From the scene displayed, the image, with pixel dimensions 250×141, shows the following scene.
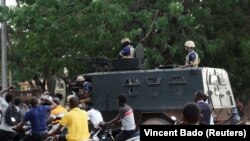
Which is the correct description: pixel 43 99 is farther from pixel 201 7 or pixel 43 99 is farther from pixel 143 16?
pixel 201 7

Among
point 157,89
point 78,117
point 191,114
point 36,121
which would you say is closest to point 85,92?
point 157,89

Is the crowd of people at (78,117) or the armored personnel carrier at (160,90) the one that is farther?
the armored personnel carrier at (160,90)

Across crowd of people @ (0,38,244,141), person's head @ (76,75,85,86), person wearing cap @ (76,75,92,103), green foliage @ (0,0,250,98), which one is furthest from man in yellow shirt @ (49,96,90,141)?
green foliage @ (0,0,250,98)

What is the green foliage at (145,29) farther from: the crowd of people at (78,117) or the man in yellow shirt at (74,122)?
the man in yellow shirt at (74,122)

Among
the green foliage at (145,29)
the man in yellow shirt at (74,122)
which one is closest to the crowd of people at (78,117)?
the man in yellow shirt at (74,122)

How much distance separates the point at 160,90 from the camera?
12.9 m

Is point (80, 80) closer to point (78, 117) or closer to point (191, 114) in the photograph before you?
point (78, 117)

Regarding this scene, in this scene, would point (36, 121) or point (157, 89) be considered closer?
point (36, 121)

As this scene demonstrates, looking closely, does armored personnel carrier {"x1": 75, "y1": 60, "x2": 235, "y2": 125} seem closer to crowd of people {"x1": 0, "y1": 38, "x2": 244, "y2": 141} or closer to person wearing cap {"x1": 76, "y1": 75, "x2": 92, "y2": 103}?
person wearing cap {"x1": 76, "y1": 75, "x2": 92, "y2": 103}

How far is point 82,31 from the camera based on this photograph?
17.6 meters

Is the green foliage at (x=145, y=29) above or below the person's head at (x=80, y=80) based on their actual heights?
above

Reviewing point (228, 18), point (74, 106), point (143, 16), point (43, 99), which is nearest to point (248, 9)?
point (228, 18)

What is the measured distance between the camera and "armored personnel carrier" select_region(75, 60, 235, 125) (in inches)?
498

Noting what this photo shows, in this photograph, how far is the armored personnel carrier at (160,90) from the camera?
12641 mm
